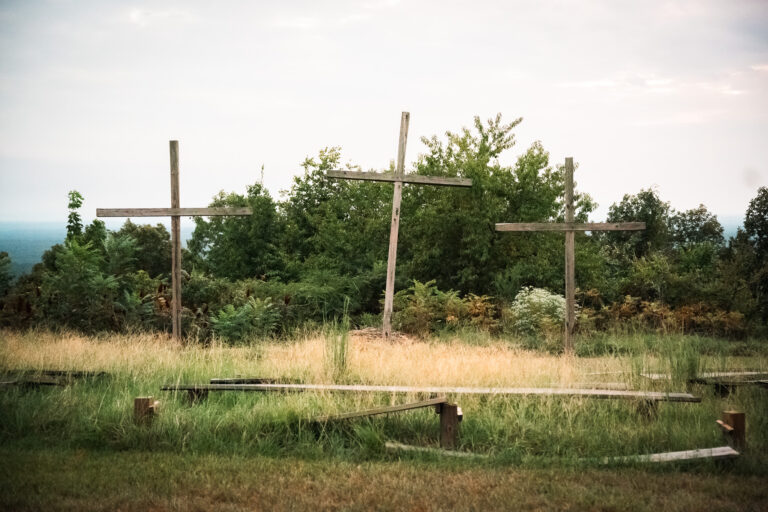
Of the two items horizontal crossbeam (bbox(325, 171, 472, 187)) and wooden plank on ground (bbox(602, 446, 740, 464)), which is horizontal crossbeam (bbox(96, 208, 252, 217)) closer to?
horizontal crossbeam (bbox(325, 171, 472, 187))

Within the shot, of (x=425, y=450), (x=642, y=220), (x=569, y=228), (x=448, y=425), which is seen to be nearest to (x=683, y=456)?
(x=448, y=425)

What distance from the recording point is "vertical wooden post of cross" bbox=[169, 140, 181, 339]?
11836 millimetres

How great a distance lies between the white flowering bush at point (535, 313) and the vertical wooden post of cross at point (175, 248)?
731 cm

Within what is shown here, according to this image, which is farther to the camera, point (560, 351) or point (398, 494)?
point (560, 351)

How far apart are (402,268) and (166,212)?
8.58 meters

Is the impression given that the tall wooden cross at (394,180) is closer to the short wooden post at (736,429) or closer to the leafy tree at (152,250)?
the short wooden post at (736,429)

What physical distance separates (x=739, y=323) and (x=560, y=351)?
5.31 meters

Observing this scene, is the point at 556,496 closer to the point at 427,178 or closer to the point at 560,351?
the point at 560,351

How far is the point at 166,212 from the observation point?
1212 centimetres

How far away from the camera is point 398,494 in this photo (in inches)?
211

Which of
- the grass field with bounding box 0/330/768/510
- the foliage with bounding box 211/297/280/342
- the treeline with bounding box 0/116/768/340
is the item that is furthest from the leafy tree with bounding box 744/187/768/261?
the foliage with bounding box 211/297/280/342

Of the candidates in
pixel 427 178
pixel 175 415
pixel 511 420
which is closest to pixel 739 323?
pixel 427 178

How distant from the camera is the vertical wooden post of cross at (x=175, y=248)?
466 inches

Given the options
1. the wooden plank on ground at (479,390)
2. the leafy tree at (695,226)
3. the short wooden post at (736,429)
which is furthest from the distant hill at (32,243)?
the leafy tree at (695,226)
